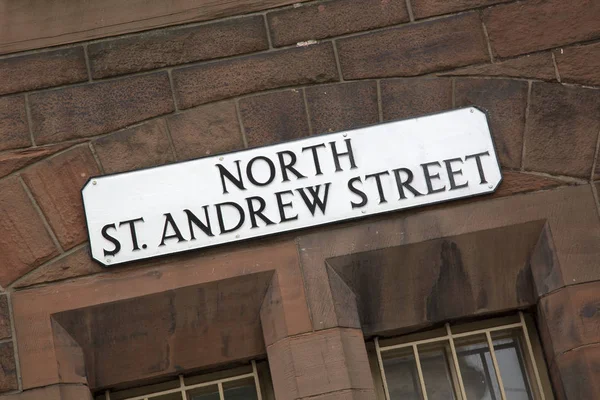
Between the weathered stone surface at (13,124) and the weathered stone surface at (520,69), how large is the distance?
187 centimetres

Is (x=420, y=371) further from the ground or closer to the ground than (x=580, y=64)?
closer to the ground

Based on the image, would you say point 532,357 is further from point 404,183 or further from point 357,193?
point 357,193

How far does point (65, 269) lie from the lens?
491 centimetres

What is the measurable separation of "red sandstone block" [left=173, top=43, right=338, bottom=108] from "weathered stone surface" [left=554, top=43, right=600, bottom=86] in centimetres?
102

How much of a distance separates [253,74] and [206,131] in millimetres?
341

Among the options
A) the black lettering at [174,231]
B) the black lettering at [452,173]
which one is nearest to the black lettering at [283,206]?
the black lettering at [174,231]

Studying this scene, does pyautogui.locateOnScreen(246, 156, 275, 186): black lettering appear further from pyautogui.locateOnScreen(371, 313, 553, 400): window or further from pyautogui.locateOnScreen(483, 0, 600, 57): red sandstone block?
pyautogui.locateOnScreen(483, 0, 600, 57): red sandstone block

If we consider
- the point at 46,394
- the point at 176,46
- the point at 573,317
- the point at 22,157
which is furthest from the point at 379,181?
the point at 46,394

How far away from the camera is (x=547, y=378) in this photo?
5078 mm

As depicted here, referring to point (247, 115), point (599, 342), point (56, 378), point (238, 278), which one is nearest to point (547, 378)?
point (599, 342)

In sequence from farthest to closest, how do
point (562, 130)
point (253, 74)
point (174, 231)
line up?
point (253, 74) → point (562, 130) → point (174, 231)

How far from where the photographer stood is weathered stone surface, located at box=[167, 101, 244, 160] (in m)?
5.06

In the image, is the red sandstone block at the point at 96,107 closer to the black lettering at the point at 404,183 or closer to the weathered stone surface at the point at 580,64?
the black lettering at the point at 404,183

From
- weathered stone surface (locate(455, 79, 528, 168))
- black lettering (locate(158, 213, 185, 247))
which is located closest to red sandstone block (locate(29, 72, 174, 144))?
black lettering (locate(158, 213, 185, 247))
